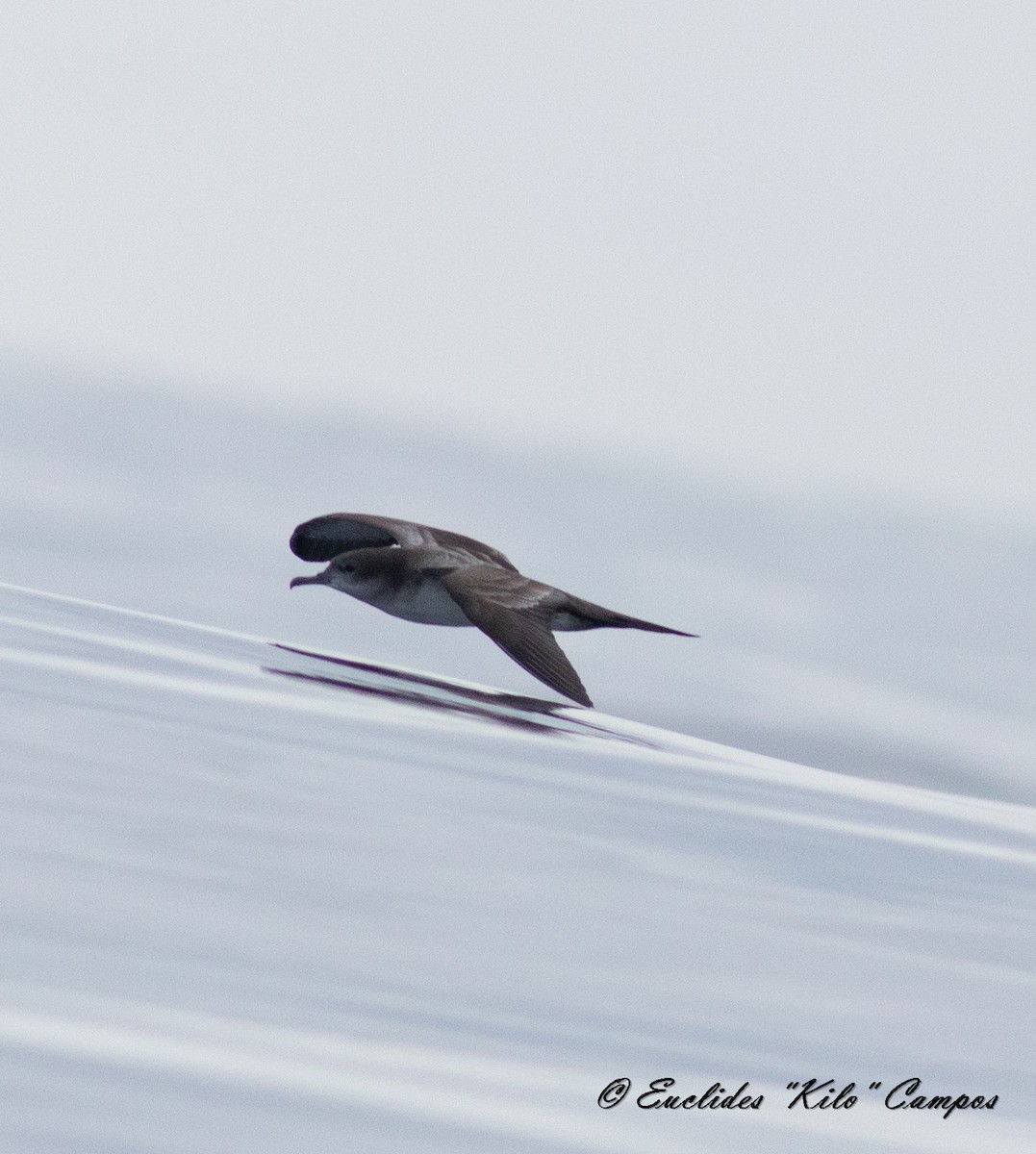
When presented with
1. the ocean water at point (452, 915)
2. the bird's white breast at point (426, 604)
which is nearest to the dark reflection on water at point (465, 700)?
the ocean water at point (452, 915)

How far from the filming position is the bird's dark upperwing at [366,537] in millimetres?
12430

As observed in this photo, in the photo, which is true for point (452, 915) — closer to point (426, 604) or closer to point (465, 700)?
point (465, 700)

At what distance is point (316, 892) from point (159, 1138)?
1941 mm

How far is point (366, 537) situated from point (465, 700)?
6.28 feet

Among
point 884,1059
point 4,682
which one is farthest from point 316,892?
point 4,682

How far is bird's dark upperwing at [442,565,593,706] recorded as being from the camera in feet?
32.6

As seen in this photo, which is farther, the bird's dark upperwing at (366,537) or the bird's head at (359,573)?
the bird's dark upperwing at (366,537)

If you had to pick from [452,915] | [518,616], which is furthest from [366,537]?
[452,915]

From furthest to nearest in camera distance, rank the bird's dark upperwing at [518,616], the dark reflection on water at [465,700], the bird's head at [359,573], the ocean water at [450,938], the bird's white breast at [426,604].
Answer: the bird's head at [359,573] → the bird's white breast at [426,604] → the dark reflection on water at [465,700] → the bird's dark upperwing at [518,616] → the ocean water at [450,938]

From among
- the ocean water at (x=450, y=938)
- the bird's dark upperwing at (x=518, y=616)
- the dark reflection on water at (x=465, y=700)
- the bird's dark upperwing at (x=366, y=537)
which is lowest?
the ocean water at (x=450, y=938)

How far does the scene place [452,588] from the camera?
35.6 feet

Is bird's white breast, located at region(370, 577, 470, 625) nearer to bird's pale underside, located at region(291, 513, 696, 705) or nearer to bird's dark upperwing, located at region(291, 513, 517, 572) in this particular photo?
bird's pale underside, located at region(291, 513, 696, 705)

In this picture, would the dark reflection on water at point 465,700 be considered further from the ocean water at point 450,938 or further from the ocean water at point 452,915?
the ocean water at point 450,938

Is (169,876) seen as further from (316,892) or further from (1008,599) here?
(1008,599)
